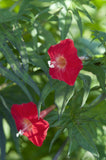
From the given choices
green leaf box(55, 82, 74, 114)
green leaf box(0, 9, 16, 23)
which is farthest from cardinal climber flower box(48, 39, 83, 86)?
green leaf box(0, 9, 16, 23)

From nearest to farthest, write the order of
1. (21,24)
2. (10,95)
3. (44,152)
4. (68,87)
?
(68,87) < (21,24) < (10,95) < (44,152)

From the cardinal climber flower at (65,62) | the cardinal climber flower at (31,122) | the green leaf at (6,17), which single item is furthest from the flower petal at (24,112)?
the green leaf at (6,17)

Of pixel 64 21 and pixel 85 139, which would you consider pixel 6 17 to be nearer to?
pixel 64 21

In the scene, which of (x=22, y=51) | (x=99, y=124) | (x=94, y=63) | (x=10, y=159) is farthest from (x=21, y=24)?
(x=10, y=159)

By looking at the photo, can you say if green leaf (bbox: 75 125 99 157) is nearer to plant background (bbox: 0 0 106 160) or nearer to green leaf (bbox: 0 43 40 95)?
plant background (bbox: 0 0 106 160)

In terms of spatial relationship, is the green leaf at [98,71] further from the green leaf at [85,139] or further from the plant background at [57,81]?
the green leaf at [85,139]

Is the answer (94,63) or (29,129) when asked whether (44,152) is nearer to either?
(29,129)
